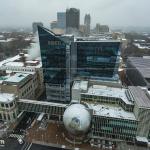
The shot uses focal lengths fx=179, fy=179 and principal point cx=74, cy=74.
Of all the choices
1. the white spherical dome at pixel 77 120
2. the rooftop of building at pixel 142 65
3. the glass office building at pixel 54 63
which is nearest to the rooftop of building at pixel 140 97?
the white spherical dome at pixel 77 120

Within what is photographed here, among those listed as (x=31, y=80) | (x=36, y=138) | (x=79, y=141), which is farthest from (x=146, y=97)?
(x=31, y=80)

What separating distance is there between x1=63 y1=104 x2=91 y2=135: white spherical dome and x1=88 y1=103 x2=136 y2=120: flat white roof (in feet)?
22.3

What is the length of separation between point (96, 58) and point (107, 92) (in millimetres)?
25499

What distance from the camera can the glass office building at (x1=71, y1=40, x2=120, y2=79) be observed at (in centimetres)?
10406

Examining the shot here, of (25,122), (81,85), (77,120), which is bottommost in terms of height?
(25,122)

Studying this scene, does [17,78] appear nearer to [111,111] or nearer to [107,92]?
[107,92]

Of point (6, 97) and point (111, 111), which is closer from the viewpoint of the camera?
point (111, 111)

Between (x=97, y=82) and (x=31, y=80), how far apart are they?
136 feet

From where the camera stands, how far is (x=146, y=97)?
3263 inches

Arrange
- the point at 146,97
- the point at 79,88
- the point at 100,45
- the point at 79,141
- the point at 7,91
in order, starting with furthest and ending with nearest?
the point at 100,45
the point at 7,91
the point at 79,88
the point at 146,97
the point at 79,141

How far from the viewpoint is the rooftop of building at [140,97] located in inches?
2958

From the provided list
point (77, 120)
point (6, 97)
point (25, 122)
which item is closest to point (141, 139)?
point (77, 120)

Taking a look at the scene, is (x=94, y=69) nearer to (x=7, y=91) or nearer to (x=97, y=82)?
(x=97, y=82)

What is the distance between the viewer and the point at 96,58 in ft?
351
